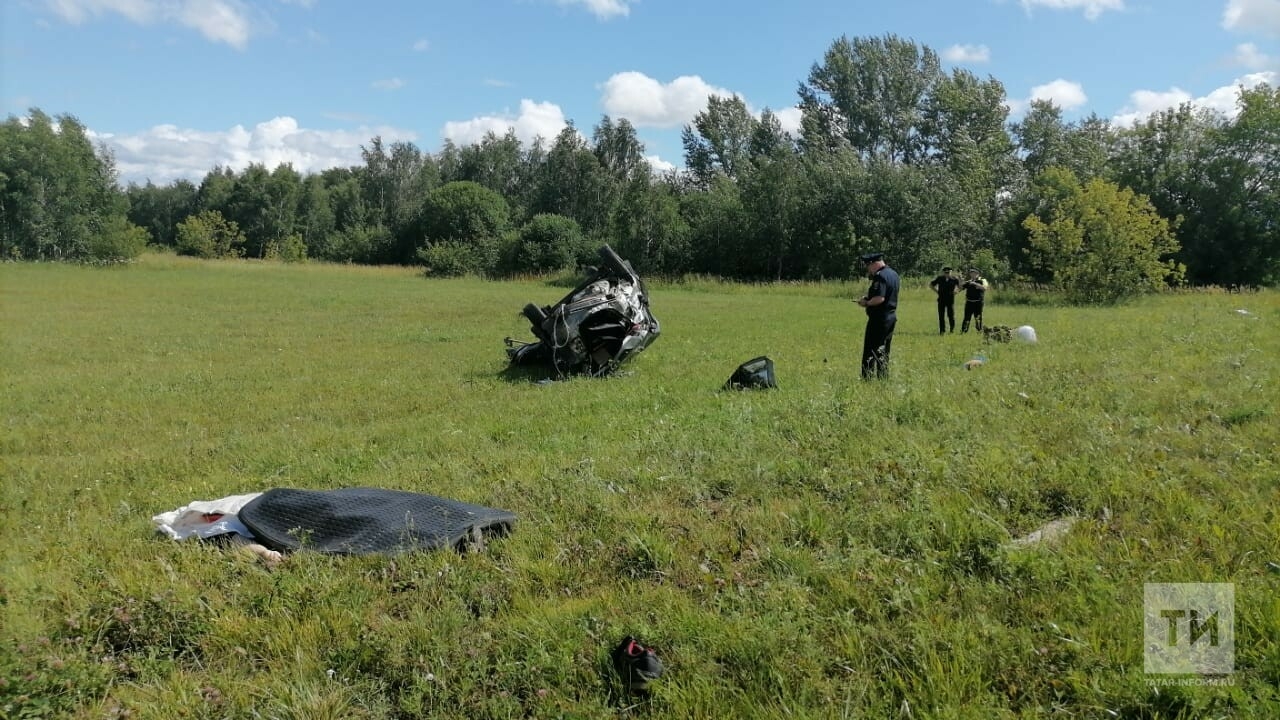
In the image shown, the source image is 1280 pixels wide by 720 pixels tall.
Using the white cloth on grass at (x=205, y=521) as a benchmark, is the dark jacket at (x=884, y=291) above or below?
above

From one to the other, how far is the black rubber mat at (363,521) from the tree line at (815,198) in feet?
106

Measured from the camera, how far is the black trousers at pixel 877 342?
978 cm

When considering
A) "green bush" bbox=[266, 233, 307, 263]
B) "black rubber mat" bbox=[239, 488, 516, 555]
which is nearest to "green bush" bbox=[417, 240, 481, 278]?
"green bush" bbox=[266, 233, 307, 263]

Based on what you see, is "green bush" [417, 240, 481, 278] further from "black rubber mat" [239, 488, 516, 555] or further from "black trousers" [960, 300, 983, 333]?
"black rubber mat" [239, 488, 516, 555]

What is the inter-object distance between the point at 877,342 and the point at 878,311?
1.49 ft

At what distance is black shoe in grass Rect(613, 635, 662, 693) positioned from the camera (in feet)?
9.92

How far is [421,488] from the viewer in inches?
226

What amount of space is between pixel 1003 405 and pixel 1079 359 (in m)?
3.84

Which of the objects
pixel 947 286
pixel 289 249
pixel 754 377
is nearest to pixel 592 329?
pixel 754 377

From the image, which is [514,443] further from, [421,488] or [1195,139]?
[1195,139]

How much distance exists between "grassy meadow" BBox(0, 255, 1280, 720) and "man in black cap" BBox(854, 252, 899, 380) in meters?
0.85

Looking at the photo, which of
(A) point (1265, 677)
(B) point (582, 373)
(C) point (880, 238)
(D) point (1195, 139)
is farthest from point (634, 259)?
(A) point (1265, 677)

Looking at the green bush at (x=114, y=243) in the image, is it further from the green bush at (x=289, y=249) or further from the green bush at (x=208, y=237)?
the green bush at (x=289, y=249)

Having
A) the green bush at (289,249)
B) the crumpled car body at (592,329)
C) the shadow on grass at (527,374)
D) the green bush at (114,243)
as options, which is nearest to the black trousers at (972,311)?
the crumpled car body at (592,329)
